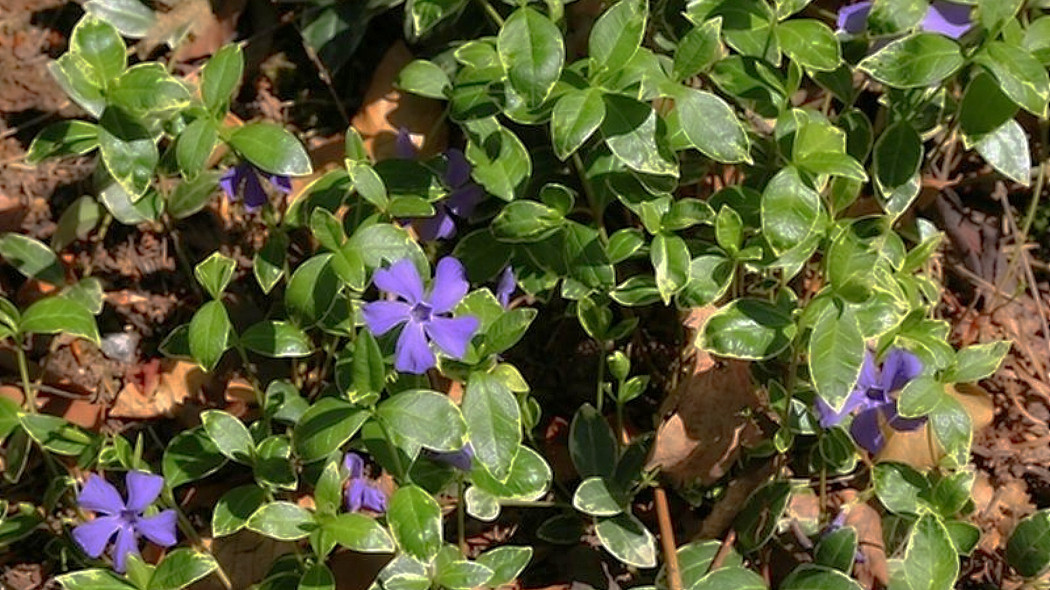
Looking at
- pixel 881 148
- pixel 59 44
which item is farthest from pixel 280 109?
pixel 881 148

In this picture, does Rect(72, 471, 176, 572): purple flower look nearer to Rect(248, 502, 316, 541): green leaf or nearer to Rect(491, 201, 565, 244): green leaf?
Rect(248, 502, 316, 541): green leaf

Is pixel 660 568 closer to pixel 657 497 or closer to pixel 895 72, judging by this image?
pixel 657 497

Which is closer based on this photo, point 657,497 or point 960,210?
point 657,497

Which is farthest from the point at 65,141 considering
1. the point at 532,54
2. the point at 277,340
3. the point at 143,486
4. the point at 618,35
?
the point at 618,35

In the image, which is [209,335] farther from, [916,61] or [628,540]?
[916,61]

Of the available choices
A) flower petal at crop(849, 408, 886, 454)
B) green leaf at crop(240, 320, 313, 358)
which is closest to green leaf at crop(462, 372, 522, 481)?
green leaf at crop(240, 320, 313, 358)
